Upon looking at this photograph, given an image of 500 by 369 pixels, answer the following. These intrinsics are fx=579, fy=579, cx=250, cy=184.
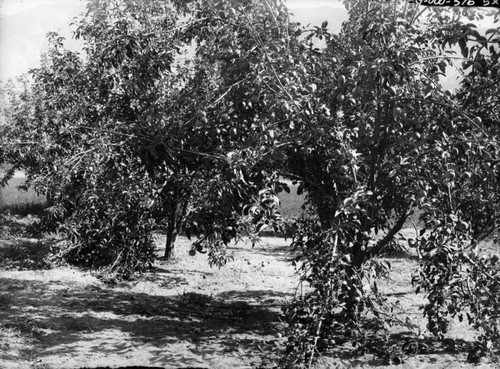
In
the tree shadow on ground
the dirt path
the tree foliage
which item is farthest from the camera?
the tree shadow on ground

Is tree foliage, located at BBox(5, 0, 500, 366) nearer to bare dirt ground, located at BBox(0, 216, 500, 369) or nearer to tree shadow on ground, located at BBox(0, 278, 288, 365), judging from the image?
bare dirt ground, located at BBox(0, 216, 500, 369)

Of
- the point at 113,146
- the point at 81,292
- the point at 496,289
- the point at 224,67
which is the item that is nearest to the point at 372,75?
the point at 224,67

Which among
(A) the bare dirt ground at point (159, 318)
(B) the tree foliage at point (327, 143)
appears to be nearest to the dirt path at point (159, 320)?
(A) the bare dirt ground at point (159, 318)

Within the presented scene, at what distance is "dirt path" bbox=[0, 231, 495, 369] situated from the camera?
457 centimetres

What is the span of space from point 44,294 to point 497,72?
4809 mm

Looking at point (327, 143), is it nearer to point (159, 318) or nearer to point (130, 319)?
point (159, 318)

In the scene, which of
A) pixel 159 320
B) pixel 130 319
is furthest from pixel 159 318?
pixel 130 319

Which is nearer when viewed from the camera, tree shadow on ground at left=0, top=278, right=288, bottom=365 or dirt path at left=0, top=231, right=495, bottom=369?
dirt path at left=0, top=231, right=495, bottom=369

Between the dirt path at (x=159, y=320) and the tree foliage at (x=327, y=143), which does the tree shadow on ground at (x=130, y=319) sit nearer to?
the dirt path at (x=159, y=320)

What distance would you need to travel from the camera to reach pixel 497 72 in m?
3.98

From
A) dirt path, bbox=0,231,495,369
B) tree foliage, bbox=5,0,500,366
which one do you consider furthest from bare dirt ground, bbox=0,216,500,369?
tree foliage, bbox=5,0,500,366

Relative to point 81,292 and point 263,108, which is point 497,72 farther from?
point 81,292

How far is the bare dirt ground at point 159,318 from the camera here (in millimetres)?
4578

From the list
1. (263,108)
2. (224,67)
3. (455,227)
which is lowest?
(455,227)
